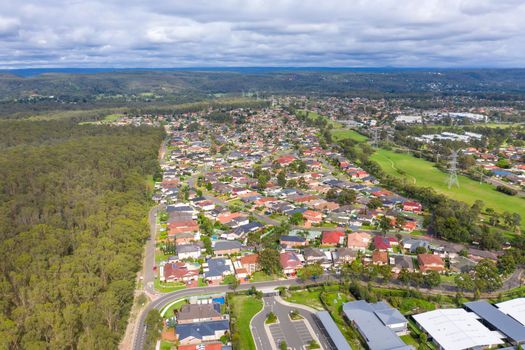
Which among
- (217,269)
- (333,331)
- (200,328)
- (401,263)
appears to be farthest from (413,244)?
(200,328)

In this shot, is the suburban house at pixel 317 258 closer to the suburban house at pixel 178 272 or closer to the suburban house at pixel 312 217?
the suburban house at pixel 312 217

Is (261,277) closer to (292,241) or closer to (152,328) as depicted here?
(292,241)

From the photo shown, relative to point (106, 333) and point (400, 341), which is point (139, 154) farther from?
point (400, 341)

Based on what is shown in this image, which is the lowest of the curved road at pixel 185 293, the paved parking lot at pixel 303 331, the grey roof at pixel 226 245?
the paved parking lot at pixel 303 331

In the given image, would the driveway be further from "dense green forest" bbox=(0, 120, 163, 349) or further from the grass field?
the grass field

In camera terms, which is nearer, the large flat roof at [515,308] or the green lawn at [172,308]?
the large flat roof at [515,308]

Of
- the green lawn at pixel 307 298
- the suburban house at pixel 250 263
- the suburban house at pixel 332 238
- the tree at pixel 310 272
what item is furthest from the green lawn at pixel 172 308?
the suburban house at pixel 332 238

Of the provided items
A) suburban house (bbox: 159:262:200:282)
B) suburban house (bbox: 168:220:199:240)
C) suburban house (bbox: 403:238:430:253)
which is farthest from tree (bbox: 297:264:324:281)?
suburban house (bbox: 168:220:199:240)
